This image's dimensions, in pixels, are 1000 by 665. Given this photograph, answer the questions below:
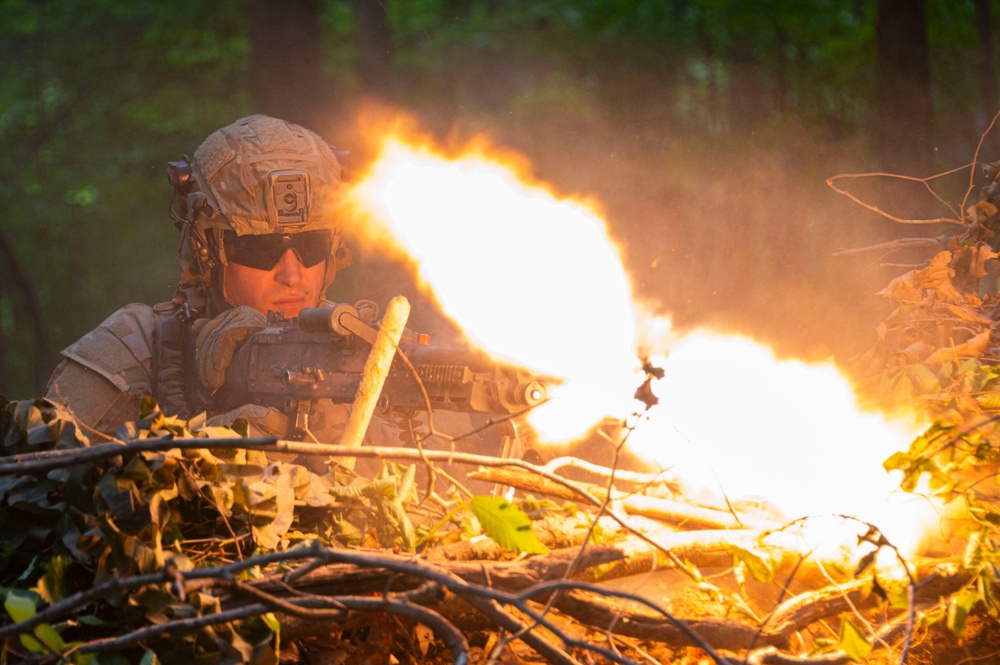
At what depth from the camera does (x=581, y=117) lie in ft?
26.2

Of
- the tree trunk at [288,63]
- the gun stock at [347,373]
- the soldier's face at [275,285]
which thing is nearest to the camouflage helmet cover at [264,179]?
the soldier's face at [275,285]

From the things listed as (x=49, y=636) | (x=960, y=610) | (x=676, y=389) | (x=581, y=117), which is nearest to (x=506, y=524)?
(x=49, y=636)

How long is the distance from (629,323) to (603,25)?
561 centimetres

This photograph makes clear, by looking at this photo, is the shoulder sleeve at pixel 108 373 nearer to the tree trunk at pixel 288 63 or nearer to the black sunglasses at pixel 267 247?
the black sunglasses at pixel 267 247

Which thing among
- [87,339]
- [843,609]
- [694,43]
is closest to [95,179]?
[87,339]

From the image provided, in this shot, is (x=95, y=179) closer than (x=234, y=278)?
No

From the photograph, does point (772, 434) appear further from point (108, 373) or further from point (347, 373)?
point (108, 373)

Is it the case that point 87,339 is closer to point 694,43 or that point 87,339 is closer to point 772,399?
point 772,399

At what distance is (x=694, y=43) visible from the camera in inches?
343

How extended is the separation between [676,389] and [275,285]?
95.4 inches

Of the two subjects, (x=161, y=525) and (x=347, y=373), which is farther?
(x=347, y=373)

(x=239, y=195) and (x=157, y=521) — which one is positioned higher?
(x=239, y=195)

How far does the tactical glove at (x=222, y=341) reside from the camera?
4.61 meters

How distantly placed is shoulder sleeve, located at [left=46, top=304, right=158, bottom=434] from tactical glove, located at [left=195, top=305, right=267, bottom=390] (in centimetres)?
35
